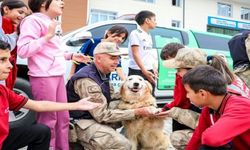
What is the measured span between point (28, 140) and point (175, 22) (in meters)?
24.5

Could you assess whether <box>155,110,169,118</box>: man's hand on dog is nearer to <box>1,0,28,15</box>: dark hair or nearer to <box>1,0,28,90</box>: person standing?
<box>1,0,28,90</box>: person standing

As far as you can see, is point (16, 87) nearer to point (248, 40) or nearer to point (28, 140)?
point (28, 140)

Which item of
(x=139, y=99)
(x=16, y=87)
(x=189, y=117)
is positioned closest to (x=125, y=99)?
(x=139, y=99)

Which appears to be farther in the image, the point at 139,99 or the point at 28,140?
the point at 139,99

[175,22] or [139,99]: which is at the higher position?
[175,22]

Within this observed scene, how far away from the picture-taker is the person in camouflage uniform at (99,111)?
3.40m

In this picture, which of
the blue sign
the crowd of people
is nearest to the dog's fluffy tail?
the crowd of people

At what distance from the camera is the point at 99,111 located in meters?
3.40

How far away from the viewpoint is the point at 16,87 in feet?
15.4

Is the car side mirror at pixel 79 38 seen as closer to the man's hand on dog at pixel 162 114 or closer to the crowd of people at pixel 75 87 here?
the crowd of people at pixel 75 87

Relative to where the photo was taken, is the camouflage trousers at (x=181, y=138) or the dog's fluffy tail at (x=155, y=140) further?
the dog's fluffy tail at (x=155, y=140)

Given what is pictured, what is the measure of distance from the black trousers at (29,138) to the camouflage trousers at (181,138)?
1084mm

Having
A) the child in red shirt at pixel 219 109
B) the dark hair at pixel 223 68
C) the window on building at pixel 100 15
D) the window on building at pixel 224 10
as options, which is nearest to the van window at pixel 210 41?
the dark hair at pixel 223 68

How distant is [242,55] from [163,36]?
3.94 m
